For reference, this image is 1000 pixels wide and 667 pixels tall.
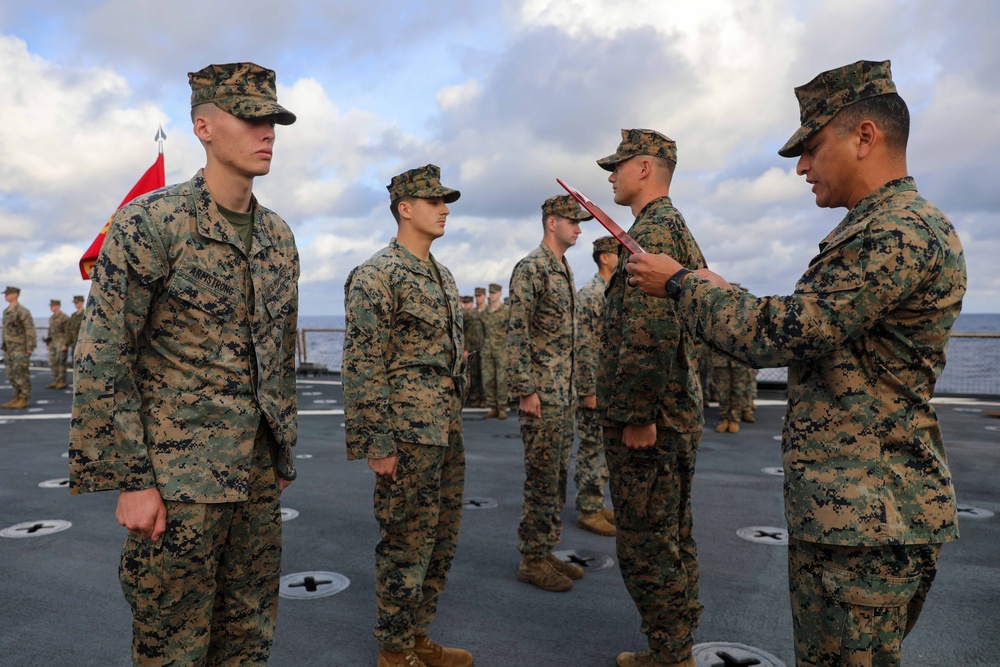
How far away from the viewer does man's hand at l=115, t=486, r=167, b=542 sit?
174cm

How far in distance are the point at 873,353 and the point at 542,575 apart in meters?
2.47

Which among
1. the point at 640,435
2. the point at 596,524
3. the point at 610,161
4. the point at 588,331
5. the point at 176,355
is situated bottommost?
the point at 596,524

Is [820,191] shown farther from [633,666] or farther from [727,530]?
[727,530]

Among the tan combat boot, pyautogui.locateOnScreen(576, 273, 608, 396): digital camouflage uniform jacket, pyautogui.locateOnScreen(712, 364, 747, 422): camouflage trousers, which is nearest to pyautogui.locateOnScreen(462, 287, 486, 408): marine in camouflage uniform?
→ pyautogui.locateOnScreen(712, 364, 747, 422): camouflage trousers

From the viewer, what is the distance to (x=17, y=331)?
40.2 ft

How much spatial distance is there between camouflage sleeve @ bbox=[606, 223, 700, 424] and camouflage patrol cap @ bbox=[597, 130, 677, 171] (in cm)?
43

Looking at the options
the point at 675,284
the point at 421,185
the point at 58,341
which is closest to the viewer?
the point at 675,284

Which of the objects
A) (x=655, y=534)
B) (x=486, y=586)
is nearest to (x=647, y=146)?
(x=655, y=534)

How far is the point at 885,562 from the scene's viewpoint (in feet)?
5.29

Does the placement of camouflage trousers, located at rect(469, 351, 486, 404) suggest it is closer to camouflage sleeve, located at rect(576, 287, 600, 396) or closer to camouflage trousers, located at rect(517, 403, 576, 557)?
camouflage sleeve, located at rect(576, 287, 600, 396)

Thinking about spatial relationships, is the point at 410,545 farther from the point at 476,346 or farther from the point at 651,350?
the point at 476,346

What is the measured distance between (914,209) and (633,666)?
207cm

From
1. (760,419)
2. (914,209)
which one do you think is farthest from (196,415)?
(760,419)

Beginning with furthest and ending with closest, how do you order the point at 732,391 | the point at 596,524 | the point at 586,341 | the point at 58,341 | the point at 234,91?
the point at 58,341
the point at 732,391
the point at 586,341
the point at 596,524
the point at 234,91
